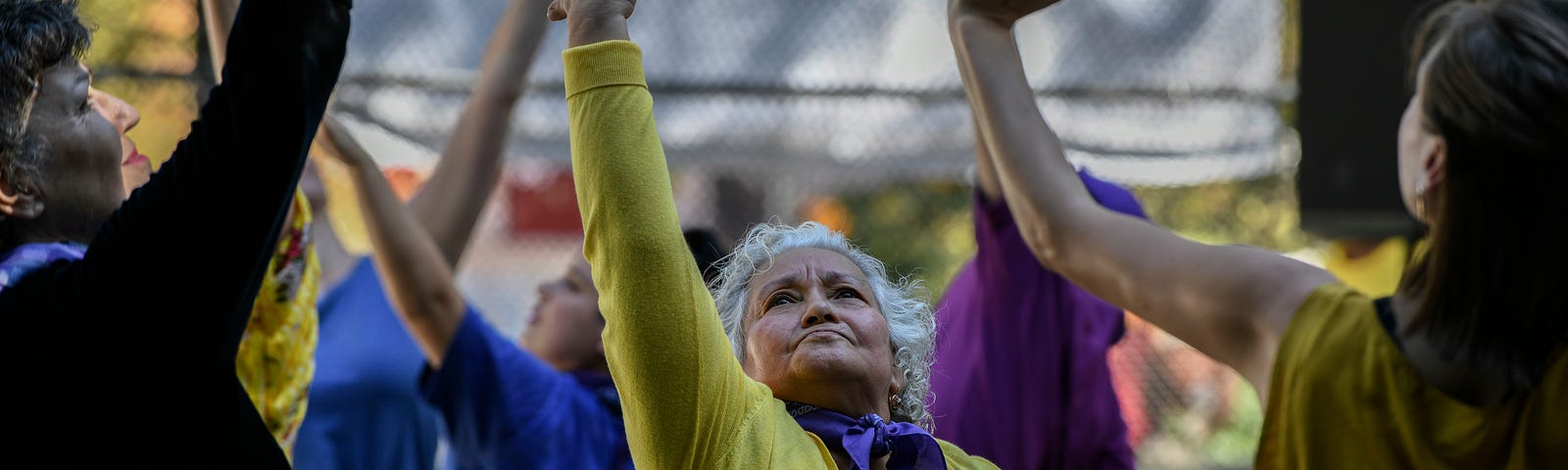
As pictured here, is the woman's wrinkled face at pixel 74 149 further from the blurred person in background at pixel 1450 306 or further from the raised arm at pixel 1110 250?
the blurred person in background at pixel 1450 306

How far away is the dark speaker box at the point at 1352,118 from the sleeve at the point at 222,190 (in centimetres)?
360

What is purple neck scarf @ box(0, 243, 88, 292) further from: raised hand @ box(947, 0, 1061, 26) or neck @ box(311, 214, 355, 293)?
neck @ box(311, 214, 355, 293)

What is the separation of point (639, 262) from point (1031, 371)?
1.58 meters

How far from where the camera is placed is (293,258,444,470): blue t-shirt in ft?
11.6

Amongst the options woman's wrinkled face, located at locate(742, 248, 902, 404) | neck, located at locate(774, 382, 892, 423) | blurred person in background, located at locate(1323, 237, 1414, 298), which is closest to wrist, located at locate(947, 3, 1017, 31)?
woman's wrinkled face, located at locate(742, 248, 902, 404)

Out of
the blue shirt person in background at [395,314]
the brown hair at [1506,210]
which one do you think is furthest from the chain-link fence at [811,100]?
the brown hair at [1506,210]

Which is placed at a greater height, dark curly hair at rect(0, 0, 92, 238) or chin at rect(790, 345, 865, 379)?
dark curly hair at rect(0, 0, 92, 238)

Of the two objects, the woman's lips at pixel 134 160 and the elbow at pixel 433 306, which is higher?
the woman's lips at pixel 134 160

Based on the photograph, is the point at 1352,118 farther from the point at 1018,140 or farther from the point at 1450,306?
the point at 1450,306

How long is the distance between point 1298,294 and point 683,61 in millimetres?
3139

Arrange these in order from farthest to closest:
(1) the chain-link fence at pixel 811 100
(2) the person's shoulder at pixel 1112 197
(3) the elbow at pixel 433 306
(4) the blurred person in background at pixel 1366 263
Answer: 1. (4) the blurred person in background at pixel 1366 263
2. (1) the chain-link fence at pixel 811 100
3. (3) the elbow at pixel 433 306
4. (2) the person's shoulder at pixel 1112 197

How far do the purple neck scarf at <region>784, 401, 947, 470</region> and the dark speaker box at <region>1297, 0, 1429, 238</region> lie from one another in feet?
9.56

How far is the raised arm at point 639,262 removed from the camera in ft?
5.51

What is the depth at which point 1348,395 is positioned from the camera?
5.20 ft
